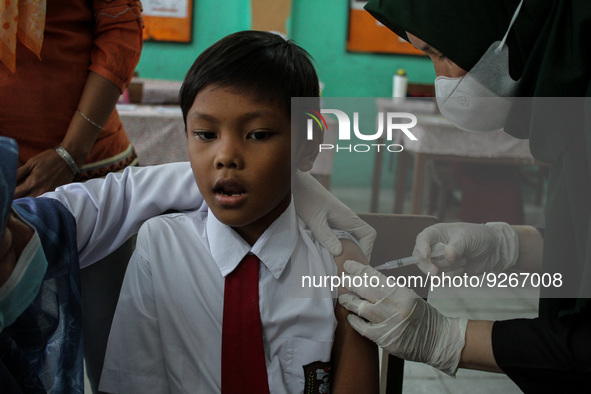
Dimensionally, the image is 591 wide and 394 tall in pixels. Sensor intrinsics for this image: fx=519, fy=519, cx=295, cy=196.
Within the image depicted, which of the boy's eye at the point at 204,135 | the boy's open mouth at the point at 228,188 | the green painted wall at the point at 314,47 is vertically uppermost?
the green painted wall at the point at 314,47

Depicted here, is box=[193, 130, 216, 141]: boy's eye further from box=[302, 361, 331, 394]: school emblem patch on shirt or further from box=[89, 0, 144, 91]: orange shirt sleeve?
box=[302, 361, 331, 394]: school emblem patch on shirt

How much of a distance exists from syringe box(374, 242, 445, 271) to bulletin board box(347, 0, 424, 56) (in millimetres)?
4253

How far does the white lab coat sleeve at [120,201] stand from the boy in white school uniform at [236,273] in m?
0.06

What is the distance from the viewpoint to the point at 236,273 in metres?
0.92

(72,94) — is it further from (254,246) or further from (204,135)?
(254,246)

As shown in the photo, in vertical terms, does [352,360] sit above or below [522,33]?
below

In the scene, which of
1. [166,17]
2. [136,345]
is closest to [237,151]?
[136,345]

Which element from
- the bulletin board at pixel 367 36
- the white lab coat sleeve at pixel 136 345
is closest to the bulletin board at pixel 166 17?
the bulletin board at pixel 367 36

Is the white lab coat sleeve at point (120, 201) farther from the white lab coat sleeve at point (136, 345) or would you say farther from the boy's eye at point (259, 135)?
the boy's eye at point (259, 135)

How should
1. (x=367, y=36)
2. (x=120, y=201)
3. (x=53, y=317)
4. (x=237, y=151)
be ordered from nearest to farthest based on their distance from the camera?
(x=53, y=317), (x=237, y=151), (x=120, y=201), (x=367, y=36)

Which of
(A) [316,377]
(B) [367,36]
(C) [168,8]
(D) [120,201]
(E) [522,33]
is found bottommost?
(A) [316,377]

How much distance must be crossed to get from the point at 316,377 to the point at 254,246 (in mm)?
250

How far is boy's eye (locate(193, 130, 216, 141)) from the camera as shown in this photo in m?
0.89

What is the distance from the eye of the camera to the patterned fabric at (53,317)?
0.69 metres
